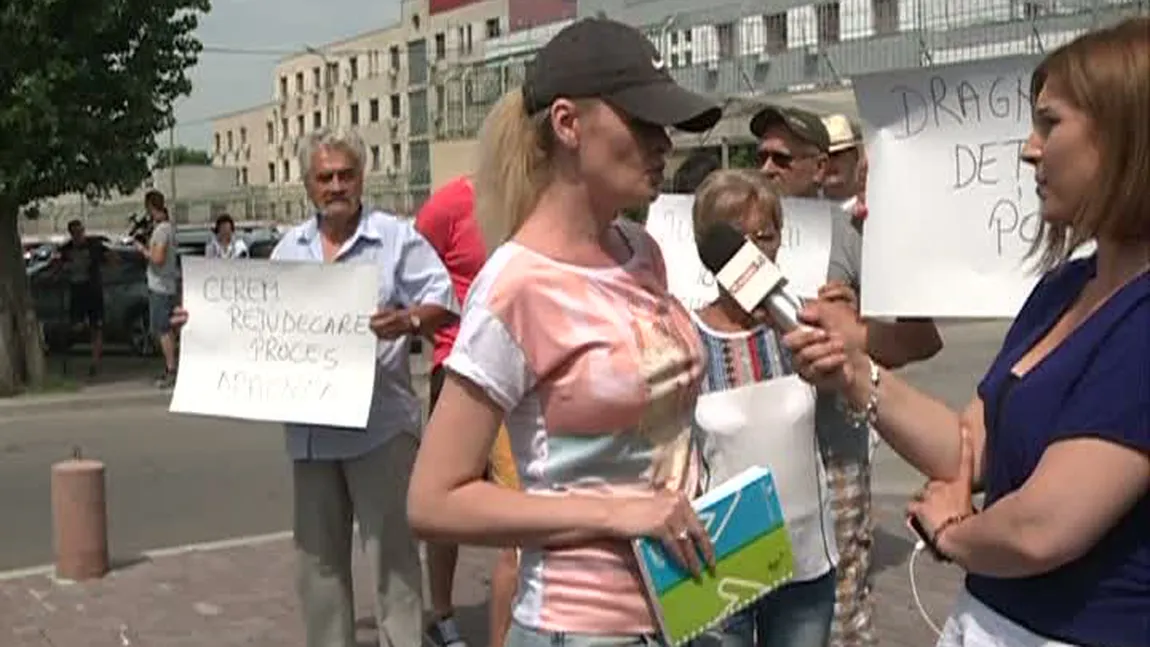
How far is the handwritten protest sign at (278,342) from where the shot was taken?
18.3 ft

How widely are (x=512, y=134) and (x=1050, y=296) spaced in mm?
963

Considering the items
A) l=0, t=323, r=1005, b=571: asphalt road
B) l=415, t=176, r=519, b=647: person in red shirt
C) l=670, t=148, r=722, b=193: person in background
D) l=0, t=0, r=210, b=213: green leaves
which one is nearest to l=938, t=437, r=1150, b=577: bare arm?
l=415, t=176, r=519, b=647: person in red shirt

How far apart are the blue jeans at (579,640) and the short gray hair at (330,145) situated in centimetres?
317

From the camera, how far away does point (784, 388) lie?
3.82m

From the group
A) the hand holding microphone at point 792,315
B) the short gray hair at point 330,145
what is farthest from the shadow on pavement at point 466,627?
the hand holding microphone at point 792,315

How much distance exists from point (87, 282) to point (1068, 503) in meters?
19.8

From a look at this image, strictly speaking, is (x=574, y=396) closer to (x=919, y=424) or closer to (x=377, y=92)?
(x=919, y=424)

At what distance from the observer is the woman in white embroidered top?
3.78m

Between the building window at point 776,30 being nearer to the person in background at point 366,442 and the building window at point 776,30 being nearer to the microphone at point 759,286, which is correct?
the person in background at point 366,442

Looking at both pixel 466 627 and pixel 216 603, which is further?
pixel 216 603

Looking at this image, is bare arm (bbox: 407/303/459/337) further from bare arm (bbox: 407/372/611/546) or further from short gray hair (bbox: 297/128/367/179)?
bare arm (bbox: 407/372/611/546)

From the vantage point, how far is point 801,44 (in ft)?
126

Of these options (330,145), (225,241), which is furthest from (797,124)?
(225,241)

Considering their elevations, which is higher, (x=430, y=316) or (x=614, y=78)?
(x=614, y=78)
